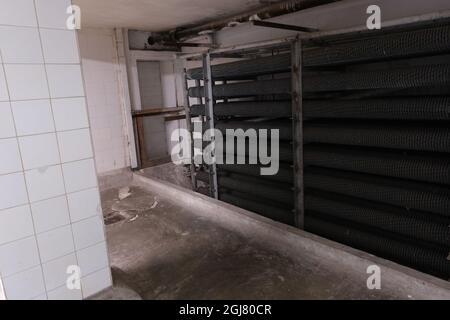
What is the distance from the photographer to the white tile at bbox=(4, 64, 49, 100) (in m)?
1.60

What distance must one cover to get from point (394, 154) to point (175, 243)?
2019 mm

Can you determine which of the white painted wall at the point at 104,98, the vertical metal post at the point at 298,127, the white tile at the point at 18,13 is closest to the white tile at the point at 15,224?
the white tile at the point at 18,13

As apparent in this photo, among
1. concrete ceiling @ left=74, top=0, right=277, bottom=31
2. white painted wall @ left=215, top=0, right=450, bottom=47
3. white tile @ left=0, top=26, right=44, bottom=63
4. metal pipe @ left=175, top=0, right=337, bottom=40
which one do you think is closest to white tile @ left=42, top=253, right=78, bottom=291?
white tile @ left=0, top=26, right=44, bottom=63

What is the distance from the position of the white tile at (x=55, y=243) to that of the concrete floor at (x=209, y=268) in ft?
1.48

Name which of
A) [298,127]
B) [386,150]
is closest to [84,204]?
[298,127]

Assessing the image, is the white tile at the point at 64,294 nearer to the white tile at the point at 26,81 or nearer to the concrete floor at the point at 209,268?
the concrete floor at the point at 209,268

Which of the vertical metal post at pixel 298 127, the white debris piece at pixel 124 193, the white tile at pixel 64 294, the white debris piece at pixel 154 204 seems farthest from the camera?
the white debris piece at pixel 124 193

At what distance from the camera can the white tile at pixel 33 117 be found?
1642 millimetres

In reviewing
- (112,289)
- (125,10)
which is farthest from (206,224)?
(125,10)

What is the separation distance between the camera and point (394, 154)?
2.35 metres

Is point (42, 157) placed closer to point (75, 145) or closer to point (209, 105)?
point (75, 145)

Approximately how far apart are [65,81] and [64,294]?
1.29m

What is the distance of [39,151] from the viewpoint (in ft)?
5.69
